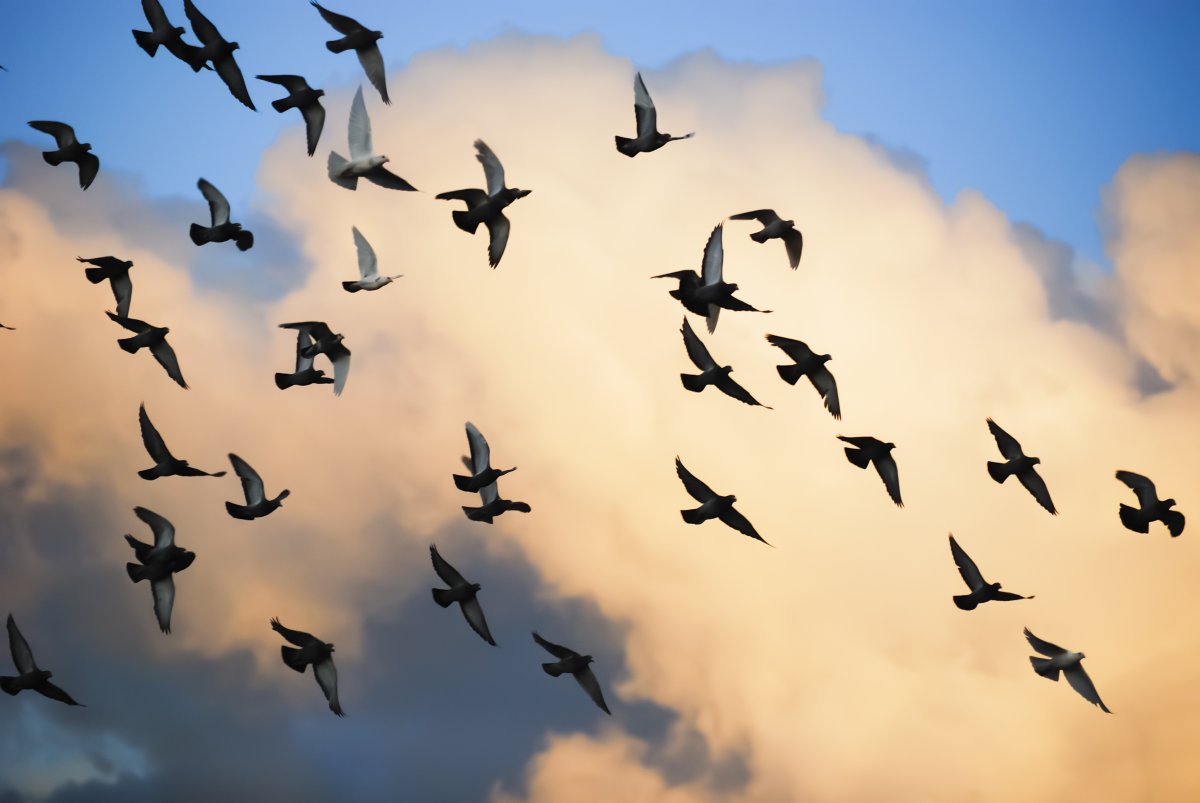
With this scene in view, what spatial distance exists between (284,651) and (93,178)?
13.2 metres

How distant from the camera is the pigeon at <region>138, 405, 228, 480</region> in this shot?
37844 mm

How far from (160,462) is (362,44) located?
37.0 feet

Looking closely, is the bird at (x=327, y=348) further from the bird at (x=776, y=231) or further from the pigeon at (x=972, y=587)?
the pigeon at (x=972, y=587)

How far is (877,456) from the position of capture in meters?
38.1

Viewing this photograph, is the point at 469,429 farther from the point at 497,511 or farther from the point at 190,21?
the point at 190,21

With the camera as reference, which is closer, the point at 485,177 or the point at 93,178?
the point at 485,177

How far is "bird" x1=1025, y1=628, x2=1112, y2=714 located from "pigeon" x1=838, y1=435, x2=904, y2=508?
4.86m

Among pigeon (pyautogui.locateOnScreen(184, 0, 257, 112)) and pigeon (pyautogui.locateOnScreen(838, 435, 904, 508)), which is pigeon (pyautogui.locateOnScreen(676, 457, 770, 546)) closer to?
pigeon (pyautogui.locateOnScreen(838, 435, 904, 508))

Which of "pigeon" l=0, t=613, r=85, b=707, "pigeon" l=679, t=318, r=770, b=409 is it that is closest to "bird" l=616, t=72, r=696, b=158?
"pigeon" l=679, t=318, r=770, b=409

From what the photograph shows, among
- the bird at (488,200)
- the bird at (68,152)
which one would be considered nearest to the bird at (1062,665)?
the bird at (488,200)

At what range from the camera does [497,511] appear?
40312 millimetres

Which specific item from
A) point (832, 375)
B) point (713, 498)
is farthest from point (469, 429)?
point (832, 375)

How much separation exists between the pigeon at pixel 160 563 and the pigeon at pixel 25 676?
125 inches

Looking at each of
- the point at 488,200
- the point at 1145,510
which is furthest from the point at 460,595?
the point at 1145,510
